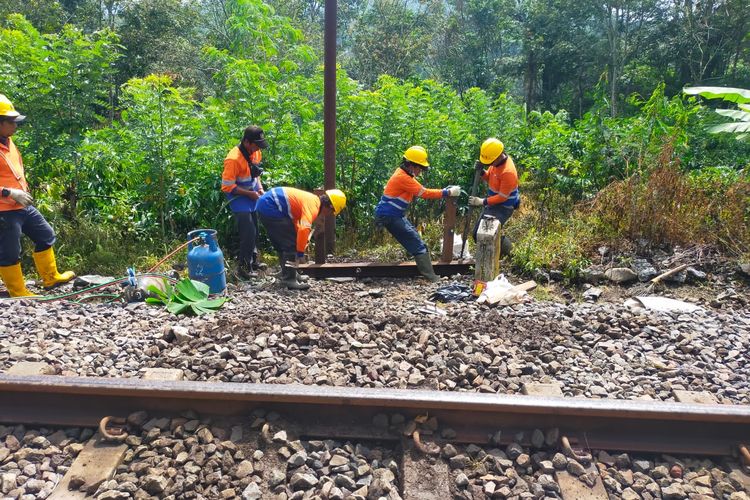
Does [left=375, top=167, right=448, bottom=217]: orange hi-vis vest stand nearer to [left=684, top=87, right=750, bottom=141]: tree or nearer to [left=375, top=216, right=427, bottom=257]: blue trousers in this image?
[left=375, top=216, right=427, bottom=257]: blue trousers

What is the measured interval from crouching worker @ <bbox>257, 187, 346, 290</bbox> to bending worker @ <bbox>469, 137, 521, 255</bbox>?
1.92 meters

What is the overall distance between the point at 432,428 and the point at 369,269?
3.94 m

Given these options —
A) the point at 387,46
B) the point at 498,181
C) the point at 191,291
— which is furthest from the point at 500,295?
the point at 387,46

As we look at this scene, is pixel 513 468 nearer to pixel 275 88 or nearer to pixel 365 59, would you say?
pixel 275 88

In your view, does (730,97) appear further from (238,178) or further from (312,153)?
(238,178)

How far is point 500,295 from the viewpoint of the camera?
532cm

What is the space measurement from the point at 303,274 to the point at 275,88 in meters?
2.97

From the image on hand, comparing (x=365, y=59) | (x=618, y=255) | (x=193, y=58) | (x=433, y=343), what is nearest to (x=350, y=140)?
(x=618, y=255)

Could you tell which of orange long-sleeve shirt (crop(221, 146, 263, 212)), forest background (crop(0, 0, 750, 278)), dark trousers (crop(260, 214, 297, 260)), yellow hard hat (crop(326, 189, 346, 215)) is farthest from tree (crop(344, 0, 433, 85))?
dark trousers (crop(260, 214, 297, 260))

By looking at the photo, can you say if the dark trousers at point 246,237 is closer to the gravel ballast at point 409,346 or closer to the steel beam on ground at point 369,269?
the steel beam on ground at point 369,269

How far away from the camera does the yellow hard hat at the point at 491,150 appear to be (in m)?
6.61

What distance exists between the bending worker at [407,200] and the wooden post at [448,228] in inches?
5.0

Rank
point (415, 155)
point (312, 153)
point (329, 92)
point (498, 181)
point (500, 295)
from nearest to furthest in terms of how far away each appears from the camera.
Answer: point (500, 295) → point (415, 155) → point (498, 181) → point (329, 92) → point (312, 153)

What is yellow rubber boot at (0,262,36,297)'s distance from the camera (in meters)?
5.62
